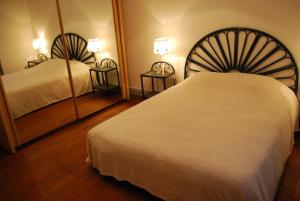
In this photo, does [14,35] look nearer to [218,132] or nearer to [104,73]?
[104,73]

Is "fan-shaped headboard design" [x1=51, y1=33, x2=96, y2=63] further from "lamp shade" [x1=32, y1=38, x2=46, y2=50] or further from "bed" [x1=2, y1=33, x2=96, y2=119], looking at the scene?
"lamp shade" [x1=32, y1=38, x2=46, y2=50]

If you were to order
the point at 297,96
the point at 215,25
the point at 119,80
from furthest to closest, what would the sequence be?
the point at 119,80
the point at 215,25
the point at 297,96

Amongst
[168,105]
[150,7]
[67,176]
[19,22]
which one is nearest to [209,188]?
[168,105]

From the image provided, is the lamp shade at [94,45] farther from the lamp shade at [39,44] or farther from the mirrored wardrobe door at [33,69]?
the lamp shade at [39,44]

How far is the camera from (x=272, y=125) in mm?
1824

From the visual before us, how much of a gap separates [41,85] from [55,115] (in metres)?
0.44

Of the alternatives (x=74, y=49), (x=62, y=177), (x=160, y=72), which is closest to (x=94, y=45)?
(x=74, y=49)

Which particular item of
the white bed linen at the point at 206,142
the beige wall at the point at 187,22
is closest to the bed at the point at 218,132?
the white bed linen at the point at 206,142

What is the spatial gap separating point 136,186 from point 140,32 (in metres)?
2.49

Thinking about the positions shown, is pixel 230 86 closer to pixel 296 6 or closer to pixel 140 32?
pixel 296 6

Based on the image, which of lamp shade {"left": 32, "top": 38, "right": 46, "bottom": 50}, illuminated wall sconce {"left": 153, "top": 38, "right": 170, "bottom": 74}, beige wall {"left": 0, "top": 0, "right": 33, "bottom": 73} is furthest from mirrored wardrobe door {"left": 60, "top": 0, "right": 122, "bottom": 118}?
illuminated wall sconce {"left": 153, "top": 38, "right": 170, "bottom": 74}

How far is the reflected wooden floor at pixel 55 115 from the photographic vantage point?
291 cm

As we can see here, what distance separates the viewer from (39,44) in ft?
9.41

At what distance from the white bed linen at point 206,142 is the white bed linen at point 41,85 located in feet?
4.10
